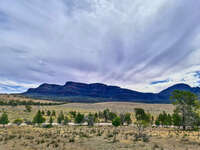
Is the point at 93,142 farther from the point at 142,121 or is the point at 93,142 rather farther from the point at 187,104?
the point at 187,104

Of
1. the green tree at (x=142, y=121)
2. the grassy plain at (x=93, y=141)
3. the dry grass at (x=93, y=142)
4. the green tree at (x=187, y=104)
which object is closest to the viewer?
the dry grass at (x=93, y=142)

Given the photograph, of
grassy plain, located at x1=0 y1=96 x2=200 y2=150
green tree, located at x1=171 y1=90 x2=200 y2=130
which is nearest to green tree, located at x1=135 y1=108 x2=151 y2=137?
grassy plain, located at x1=0 y1=96 x2=200 y2=150

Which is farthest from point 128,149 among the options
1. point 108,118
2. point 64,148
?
point 108,118

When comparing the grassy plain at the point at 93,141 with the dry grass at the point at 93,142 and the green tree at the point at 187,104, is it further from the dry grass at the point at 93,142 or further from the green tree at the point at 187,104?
the green tree at the point at 187,104

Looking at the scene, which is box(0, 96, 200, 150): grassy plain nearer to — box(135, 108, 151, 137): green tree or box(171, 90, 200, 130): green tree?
box(135, 108, 151, 137): green tree

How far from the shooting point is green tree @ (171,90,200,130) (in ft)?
98.1

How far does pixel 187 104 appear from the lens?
32125mm

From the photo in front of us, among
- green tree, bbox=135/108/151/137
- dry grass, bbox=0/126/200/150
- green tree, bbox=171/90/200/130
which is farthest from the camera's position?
green tree, bbox=171/90/200/130

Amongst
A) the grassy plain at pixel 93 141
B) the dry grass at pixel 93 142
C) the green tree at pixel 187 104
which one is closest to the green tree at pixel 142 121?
the grassy plain at pixel 93 141

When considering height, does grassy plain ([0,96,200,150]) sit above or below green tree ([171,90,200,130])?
below

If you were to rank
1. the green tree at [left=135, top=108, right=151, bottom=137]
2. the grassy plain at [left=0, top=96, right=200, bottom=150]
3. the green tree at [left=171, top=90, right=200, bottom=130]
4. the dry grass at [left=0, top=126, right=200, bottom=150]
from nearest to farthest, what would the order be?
the dry grass at [left=0, top=126, right=200, bottom=150] < the grassy plain at [left=0, top=96, right=200, bottom=150] < the green tree at [left=135, top=108, right=151, bottom=137] < the green tree at [left=171, top=90, right=200, bottom=130]

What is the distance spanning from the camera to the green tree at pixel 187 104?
98.1ft

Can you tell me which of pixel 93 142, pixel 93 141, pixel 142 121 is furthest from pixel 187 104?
pixel 93 142

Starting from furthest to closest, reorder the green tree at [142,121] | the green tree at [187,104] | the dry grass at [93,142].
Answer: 1. the green tree at [187,104]
2. the green tree at [142,121]
3. the dry grass at [93,142]
